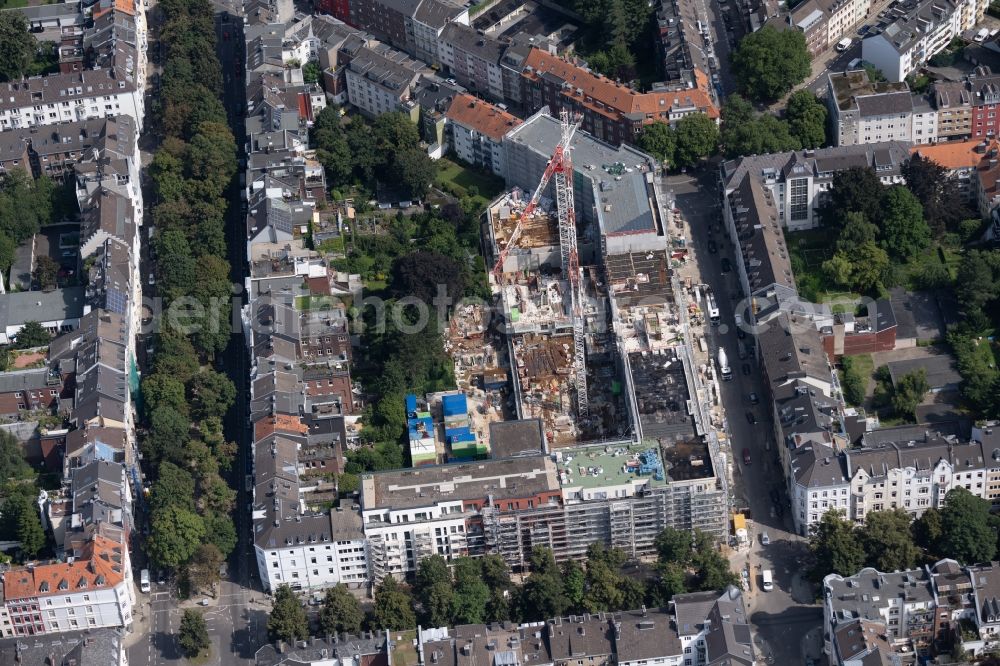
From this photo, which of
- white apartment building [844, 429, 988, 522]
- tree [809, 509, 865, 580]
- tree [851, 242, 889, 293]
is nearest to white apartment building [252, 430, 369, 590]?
tree [809, 509, 865, 580]

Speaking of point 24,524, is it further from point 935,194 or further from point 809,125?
point 935,194

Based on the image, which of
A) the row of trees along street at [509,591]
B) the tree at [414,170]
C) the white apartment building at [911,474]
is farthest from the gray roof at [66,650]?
the tree at [414,170]

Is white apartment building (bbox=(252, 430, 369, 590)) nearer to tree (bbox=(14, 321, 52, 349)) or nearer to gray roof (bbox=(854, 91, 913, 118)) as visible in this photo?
tree (bbox=(14, 321, 52, 349))

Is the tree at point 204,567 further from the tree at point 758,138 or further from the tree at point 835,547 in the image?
the tree at point 758,138

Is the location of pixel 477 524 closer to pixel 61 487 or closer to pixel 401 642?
pixel 401 642

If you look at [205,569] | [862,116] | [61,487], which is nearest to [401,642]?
[205,569]
